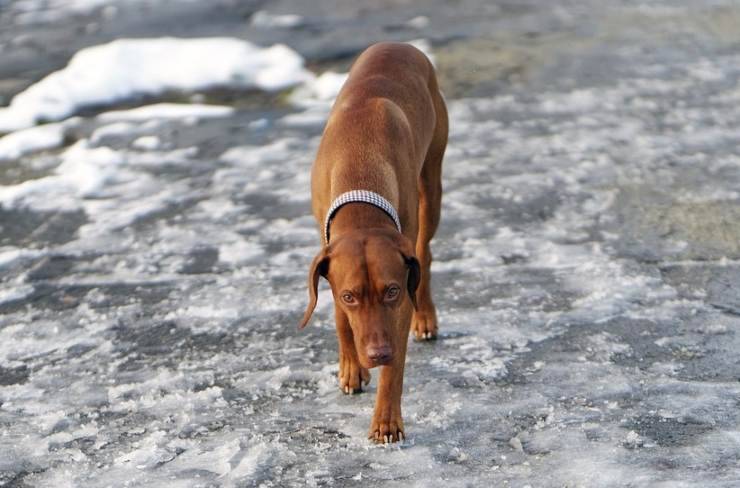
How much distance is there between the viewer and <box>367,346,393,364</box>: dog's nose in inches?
156

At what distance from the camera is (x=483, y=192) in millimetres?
7133

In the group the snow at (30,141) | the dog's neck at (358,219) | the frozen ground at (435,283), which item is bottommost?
the frozen ground at (435,283)

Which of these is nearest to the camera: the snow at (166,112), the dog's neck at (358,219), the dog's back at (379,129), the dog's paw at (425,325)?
the dog's neck at (358,219)

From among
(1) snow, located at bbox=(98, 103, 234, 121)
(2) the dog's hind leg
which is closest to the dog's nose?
(2) the dog's hind leg

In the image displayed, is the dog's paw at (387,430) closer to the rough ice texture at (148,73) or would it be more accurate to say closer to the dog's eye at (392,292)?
the dog's eye at (392,292)

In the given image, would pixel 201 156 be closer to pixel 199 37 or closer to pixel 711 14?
pixel 199 37

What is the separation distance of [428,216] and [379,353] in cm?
178

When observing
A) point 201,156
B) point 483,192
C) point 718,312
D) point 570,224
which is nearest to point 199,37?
point 201,156

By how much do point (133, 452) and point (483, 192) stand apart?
333cm

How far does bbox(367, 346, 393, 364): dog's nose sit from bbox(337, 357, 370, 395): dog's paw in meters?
0.88

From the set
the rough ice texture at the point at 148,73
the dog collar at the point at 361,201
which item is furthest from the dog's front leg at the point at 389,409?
the rough ice texture at the point at 148,73

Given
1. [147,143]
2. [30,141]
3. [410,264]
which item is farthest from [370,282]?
[30,141]

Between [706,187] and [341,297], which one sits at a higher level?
[341,297]

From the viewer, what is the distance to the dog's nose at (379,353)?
3.95m
